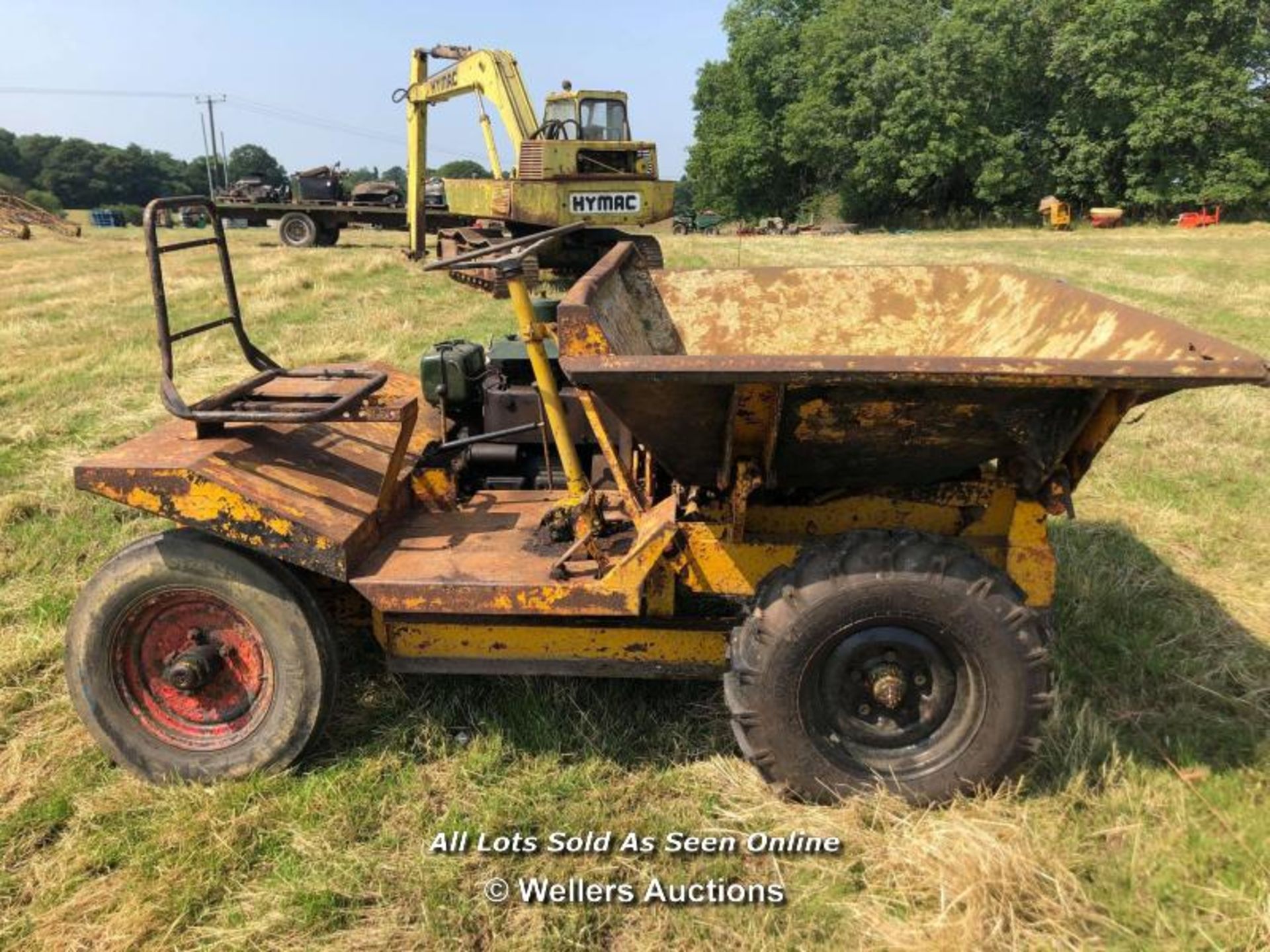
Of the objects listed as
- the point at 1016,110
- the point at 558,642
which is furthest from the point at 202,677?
the point at 1016,110

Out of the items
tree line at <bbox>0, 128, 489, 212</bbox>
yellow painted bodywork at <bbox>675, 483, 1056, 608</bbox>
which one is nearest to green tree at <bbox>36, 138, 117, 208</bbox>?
tree line at <bbox>0, 128, 489, 212</bbox>

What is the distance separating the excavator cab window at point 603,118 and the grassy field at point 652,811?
36.5 feet

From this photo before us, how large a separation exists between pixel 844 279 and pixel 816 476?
158cm

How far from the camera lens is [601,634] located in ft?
8.95

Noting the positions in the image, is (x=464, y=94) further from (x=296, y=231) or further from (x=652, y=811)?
(x=652, y=811)

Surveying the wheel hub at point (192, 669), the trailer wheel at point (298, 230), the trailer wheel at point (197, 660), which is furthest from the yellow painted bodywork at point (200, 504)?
the trailer wheel at point (298, 230)

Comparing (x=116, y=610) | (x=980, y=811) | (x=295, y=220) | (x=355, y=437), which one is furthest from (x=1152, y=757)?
(x=295, y=220)

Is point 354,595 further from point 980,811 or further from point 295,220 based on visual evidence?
point 295,220

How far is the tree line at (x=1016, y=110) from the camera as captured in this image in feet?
107

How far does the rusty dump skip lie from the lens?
2.04 m

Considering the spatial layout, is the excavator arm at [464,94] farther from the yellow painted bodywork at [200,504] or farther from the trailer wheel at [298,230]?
the yellow painted bodywork at [200,504]

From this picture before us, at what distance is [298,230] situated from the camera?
71.8 feet

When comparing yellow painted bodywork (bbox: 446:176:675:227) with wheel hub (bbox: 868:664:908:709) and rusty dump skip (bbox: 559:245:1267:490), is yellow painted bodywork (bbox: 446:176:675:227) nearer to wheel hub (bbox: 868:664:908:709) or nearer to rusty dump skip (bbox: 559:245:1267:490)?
rusty dump skip (bbox: 559:245:1267:490)

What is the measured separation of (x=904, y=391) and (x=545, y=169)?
1064cm
